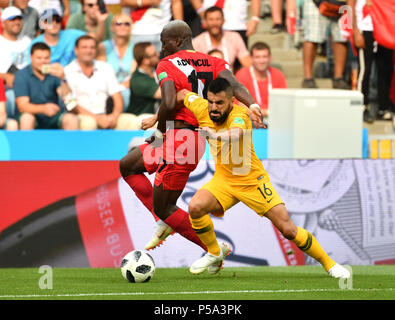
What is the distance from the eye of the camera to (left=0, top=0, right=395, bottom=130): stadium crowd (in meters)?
11.2

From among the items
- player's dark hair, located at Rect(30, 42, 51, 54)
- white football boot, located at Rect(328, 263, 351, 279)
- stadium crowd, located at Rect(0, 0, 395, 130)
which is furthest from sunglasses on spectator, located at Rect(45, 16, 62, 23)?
white football boot, located at Rect(328, 263, 351, 279)

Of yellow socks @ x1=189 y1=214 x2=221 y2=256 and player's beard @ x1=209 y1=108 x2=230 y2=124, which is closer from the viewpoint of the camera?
player's beard @ x1=209 y1=108 x2=230 y2=124

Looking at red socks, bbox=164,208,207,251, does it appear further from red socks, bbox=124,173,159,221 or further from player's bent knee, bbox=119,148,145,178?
player's bent knee, bbox=119,148,145,178

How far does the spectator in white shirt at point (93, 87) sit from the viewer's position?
1131 centimetres

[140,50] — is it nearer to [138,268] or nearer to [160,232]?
[160,232]

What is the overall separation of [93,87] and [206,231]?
425 centimetres

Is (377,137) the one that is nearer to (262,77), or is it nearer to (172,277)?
(262,77)

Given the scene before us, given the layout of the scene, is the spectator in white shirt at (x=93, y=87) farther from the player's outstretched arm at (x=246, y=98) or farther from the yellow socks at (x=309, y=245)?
the yellow socks at (x=309, y=245)

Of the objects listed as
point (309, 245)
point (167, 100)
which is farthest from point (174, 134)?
point (309, 245)

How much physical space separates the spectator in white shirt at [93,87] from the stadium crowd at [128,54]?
0.01 meters

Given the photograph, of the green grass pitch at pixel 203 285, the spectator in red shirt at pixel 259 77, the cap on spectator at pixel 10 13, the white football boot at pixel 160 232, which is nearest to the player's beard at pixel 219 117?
the green grass pitch at pixel 203 285

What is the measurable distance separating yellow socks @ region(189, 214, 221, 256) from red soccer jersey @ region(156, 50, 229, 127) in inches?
35.6

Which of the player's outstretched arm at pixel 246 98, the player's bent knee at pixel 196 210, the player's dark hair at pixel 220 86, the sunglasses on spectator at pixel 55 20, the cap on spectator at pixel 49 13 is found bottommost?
the player's bent knee at pixel 196 210

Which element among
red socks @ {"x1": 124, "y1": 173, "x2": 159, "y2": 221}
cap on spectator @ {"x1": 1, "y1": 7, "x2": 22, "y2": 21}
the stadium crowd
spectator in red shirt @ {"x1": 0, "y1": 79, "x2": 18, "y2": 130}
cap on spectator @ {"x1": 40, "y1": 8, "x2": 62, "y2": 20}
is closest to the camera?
red socks @ {"x1": 124, "y1": 173, "x2": 159, "y2": 221}
